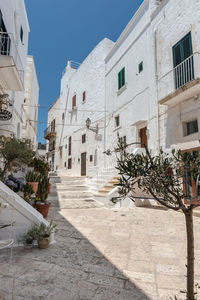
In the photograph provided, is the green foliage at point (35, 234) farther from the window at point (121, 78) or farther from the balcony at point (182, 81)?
the window at point (121, 78)

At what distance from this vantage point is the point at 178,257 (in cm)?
315

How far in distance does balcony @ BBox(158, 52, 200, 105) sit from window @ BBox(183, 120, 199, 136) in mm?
968

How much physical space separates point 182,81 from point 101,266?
733 centimetres

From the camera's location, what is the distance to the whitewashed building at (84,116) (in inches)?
561

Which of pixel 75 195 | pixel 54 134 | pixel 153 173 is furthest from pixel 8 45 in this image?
pixel 54 134

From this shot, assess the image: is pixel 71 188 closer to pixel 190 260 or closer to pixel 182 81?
pixel 182 81

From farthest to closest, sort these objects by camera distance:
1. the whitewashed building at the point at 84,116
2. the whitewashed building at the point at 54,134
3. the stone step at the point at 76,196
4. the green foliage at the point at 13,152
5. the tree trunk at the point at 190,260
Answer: the whitewashed building at the point at 54,134 < the whitewashed building at the point at 84,116 < the stone step at the point at 76,196 < the green foliage at the point at 13,152 < the tree trunk at the point at 190,260

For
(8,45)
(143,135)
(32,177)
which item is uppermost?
(8,45)

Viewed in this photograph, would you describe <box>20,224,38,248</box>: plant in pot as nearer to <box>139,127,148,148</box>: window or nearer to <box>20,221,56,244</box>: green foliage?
<box>20,221,56,244</box>: green foliage

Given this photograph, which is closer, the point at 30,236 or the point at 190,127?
the point at 30,236

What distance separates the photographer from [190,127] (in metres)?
7.41

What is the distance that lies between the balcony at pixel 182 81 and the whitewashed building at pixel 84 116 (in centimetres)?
609

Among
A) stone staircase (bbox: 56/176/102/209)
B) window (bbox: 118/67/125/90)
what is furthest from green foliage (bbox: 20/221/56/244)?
window (bbox: 118/67/125/90)

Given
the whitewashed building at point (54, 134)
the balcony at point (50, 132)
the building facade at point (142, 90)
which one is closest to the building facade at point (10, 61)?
the building facade at point (142, 90)
